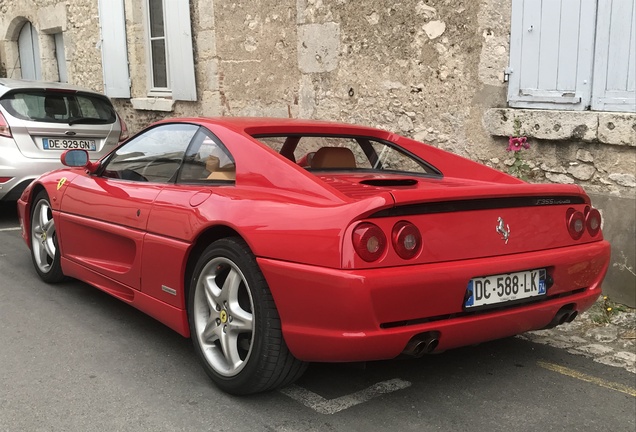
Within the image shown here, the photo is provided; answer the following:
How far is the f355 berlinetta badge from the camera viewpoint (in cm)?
290

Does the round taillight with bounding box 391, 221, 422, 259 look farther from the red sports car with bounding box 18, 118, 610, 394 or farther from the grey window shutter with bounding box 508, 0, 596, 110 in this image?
the grey window shutter with bounding box 508, 0, 596, 110

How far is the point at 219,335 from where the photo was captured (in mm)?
3111

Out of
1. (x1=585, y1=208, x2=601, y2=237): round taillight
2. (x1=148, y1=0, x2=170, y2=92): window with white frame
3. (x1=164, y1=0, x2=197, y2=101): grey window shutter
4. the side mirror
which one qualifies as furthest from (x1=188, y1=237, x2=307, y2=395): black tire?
(x1=148, y1=0, x2=170, y2=92): window with white frame

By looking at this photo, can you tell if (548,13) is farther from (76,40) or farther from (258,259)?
(76,40)

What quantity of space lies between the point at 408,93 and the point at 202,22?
381 centimetres

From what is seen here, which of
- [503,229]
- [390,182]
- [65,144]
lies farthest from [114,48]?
[503,229]

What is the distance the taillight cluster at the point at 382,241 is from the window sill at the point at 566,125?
2777 millimetres

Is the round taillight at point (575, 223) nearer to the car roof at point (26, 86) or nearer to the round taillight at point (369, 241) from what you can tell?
the round taillight at point (369, 241)

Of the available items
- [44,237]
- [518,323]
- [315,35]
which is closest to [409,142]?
[518,323]

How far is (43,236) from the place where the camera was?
4.92 m

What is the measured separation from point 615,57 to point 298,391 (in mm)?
3418

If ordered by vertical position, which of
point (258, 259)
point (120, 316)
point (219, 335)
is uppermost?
point (258, 259)

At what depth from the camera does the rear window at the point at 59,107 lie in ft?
23.0

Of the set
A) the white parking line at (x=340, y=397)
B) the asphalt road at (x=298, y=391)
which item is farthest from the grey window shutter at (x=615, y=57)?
the white parking line at (x=340, y=397)
